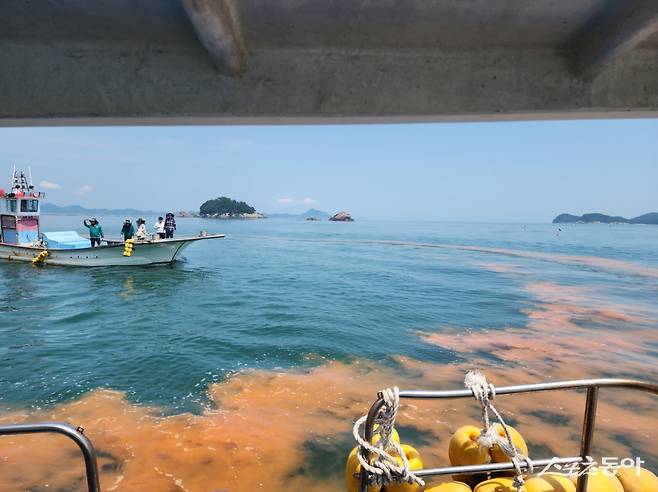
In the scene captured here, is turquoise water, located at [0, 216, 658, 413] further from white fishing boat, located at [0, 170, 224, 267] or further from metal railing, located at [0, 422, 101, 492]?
metal railing, located at [0, 422, 101, 492]

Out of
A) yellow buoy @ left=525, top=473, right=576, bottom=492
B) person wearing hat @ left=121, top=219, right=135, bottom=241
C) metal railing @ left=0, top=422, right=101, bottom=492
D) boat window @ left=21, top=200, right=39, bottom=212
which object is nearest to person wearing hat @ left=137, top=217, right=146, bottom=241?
person wearing hat @ left=121, top=219, right=135, bottom=241

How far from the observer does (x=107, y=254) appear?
24.5m

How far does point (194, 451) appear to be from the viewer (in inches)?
258

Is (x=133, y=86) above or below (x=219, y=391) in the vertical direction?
above

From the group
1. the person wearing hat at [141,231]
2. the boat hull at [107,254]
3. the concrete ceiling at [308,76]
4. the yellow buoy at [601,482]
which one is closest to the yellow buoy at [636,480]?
the yellow buoy at [601,482]

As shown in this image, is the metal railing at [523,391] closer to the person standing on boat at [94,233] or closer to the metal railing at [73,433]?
the metal railing at [73,433]

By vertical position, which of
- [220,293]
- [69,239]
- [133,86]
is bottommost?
[220,293]

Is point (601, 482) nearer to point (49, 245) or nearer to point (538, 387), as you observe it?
point (538, 387)

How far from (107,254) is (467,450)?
2655cm

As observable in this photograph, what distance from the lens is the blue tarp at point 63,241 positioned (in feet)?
85.7

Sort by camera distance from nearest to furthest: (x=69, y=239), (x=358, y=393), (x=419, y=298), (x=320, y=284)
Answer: (x=358, y=393) → (x=419, y=298) → (x=320, y=284) → (x=69, y=239)

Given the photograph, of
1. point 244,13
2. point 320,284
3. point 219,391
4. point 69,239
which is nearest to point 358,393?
point 219,391

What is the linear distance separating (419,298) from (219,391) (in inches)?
545

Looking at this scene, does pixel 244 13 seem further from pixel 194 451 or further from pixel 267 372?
pixel 267 372
